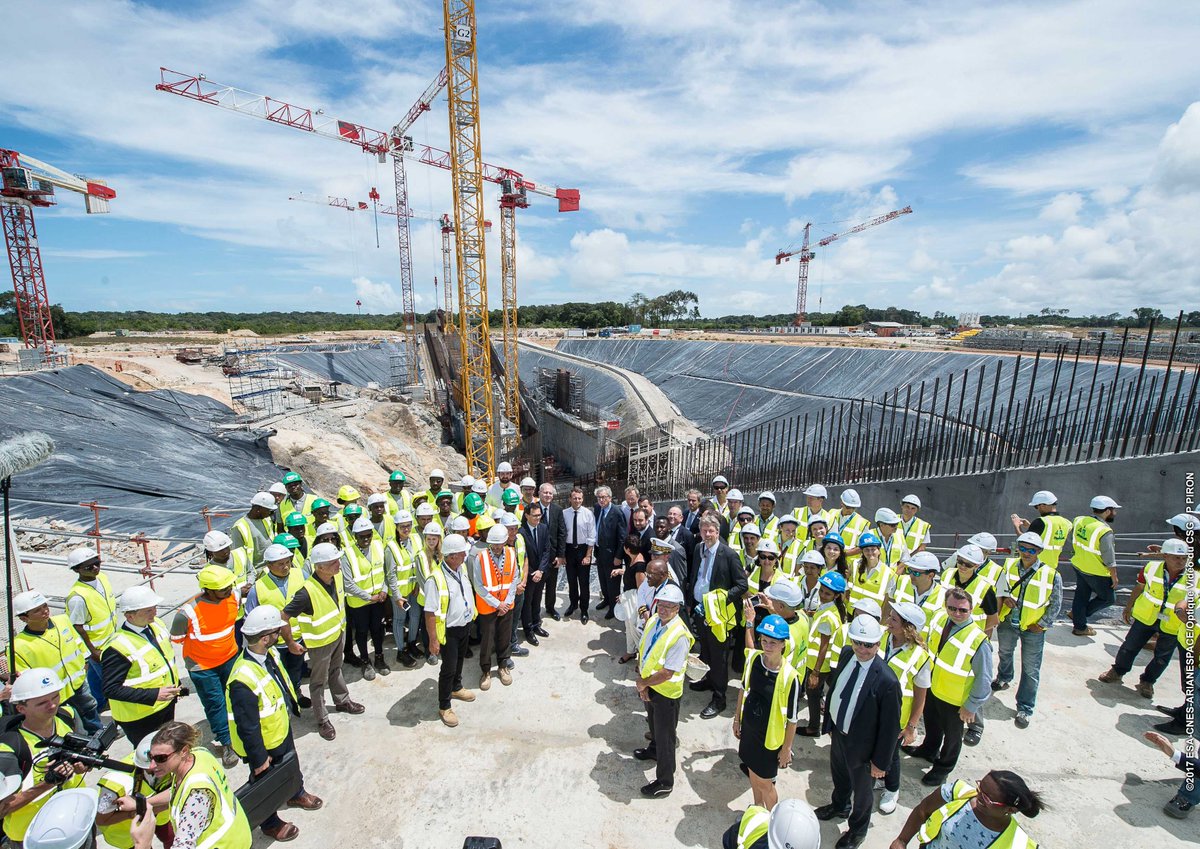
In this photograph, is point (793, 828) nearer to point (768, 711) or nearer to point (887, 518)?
point (768, 711)

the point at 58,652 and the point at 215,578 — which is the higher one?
the point at 215,578

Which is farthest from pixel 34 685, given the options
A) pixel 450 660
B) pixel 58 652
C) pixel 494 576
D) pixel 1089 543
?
pixel 1089 543

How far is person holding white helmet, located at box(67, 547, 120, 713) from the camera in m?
3.59

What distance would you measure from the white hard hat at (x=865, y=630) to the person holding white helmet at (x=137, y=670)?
4141mm

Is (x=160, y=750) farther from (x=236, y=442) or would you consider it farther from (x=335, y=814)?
(x=236, y=442)

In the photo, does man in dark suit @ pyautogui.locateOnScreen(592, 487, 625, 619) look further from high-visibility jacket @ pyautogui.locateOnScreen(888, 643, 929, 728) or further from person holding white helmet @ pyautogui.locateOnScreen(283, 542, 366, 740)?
high-visibility jacket @ pyautogui.locateOnScreen(888, 643, 929, 728)

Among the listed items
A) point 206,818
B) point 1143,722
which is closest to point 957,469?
point 1143,722

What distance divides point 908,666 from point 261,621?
3926mm

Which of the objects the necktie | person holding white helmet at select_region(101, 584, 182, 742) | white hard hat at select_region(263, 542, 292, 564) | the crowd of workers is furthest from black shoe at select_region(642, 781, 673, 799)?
person holding white helmet at select_region(101, 584, 182, 742)

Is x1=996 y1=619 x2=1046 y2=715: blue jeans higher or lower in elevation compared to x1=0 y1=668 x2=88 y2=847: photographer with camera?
lower

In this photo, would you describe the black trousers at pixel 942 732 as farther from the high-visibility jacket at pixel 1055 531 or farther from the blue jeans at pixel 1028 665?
the high-visibility jacket at pixel 1055 531

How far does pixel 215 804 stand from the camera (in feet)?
7.11

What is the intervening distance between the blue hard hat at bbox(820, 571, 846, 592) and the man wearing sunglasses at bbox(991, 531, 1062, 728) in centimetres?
135

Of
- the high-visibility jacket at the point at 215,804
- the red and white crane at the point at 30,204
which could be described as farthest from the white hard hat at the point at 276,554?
the red and white crane at the point at 30,204
